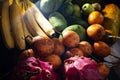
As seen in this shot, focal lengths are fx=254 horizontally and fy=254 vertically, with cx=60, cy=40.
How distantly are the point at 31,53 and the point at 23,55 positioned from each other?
0.04 m

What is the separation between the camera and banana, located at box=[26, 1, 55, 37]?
1.47 metres

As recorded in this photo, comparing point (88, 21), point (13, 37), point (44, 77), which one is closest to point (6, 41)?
point (13, 37)

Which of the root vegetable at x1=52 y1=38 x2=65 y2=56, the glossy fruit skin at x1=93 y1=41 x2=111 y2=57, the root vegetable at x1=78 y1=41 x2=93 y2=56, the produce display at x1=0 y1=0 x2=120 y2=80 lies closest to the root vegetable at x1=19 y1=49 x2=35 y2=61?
the produce display at x1=0 y1=0 x2=120 y2=80

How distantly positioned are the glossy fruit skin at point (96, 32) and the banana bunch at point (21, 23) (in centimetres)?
26

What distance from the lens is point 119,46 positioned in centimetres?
191

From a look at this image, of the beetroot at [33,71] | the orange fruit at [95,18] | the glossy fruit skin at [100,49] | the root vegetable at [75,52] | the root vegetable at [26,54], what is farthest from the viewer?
the orange fruit at [95,18]

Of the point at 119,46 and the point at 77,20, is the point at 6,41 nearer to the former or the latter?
the point at 77,20

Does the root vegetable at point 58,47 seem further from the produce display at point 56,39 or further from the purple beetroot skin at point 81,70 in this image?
the purple beetroot skin at point 81,70

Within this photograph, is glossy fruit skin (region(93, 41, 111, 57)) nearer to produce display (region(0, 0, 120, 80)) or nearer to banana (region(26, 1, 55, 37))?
produce display (region(0, 0, 120, 80))

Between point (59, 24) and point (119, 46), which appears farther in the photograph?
point (119, 46)

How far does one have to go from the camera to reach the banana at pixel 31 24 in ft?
4.94

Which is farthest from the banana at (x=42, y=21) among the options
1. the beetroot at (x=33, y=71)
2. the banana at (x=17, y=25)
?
the beetroot at (x=33, y=71)

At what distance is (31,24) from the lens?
1.55 metres

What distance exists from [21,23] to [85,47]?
405 millimetres
